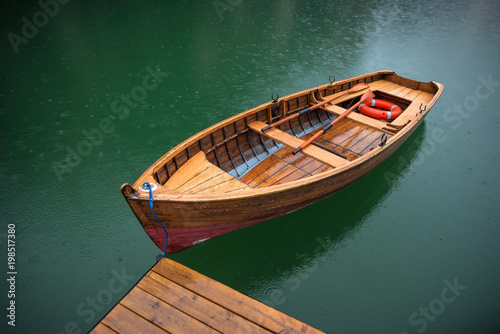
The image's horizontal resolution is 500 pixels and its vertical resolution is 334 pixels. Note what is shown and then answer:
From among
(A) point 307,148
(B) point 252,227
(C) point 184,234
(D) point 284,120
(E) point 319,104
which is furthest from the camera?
(E) point 319,104

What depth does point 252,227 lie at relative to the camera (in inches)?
246

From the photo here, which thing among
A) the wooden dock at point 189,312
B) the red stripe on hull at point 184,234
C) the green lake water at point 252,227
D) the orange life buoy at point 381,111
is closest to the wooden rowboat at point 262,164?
the red stripe on hull at point 184,234

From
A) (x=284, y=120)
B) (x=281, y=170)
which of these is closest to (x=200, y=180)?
(x=281, y=170)

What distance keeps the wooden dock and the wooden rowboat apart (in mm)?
985

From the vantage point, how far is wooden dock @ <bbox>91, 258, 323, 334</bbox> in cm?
395

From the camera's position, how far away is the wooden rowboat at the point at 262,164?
191 inches

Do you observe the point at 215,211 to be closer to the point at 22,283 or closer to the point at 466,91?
the point at 22,283

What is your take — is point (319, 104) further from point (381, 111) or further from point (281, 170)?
point (281, 170)

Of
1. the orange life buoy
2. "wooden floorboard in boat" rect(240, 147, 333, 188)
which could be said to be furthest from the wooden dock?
the orange life buoy

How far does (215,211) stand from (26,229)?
3840 mm

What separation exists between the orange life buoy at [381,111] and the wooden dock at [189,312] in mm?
5954

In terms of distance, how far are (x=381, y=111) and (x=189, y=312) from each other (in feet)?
22.3

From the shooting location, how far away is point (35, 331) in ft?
15.0

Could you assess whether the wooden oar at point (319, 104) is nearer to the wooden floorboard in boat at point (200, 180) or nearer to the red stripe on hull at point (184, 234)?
the wooden floorboard in boat at point (200, 180)
